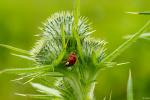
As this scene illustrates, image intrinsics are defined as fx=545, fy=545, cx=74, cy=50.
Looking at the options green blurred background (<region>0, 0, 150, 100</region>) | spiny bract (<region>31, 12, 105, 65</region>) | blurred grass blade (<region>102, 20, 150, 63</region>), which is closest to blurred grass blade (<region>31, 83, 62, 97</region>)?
spiny bract (<region>31, 12, 105, 65</region>)

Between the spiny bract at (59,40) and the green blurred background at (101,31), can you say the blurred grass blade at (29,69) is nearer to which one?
the spiny bract at (59,40)

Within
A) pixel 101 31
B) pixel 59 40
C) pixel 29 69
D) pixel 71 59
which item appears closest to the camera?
pixel 29 69

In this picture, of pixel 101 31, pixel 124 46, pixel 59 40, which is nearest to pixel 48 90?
pixel 59 40

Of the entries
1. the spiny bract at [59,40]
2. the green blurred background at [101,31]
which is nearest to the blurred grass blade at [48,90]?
the spiny bract at [59,40]

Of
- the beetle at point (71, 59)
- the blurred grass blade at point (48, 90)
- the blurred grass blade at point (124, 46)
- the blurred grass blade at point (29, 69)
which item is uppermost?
the blurred grass blade at point (124, 46)

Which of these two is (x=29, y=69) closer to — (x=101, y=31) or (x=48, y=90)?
(x=48, y=90)

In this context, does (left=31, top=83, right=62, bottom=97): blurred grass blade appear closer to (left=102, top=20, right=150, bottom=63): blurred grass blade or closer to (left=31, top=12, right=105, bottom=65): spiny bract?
(left=31, top=12, right=105, bottom=65): spiny bract

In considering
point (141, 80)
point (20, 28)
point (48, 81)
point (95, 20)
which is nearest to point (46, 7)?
point (20, 28)

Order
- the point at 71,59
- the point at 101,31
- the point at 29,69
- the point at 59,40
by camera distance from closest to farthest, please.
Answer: the point at 29,69
the point at 71,59
the point at 59,40
the point at 101,31
